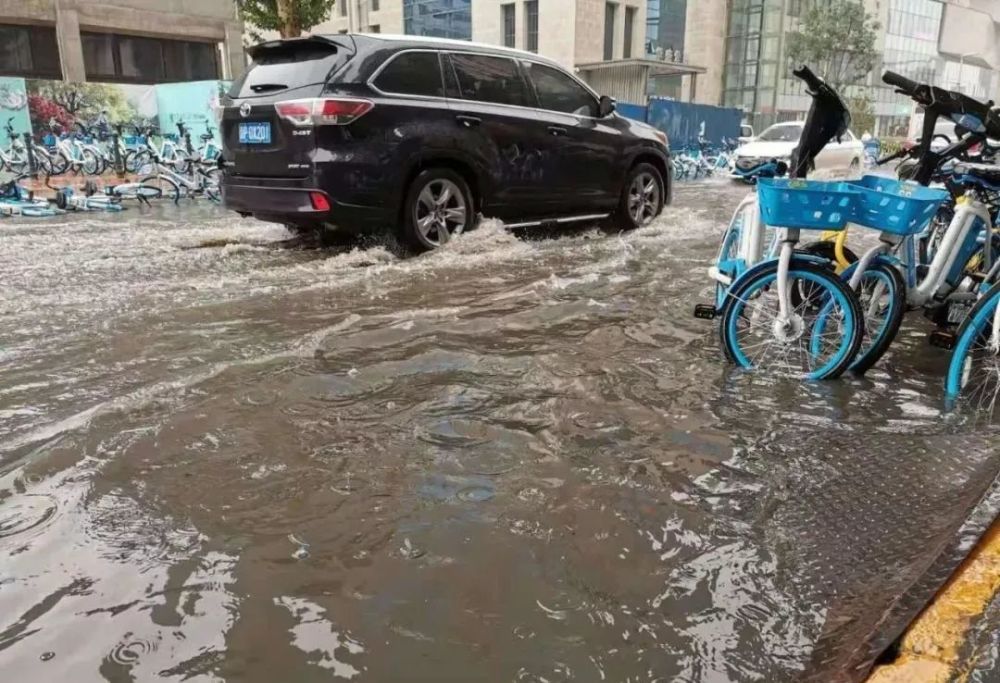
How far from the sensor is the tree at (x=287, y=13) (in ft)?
44.3

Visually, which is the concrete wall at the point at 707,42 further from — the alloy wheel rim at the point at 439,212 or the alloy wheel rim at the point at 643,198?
the alloy wheel rim at the point at 439,212

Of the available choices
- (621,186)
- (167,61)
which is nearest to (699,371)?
(621,186)

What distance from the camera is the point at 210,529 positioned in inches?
93.7

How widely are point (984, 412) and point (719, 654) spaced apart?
7.50 feet

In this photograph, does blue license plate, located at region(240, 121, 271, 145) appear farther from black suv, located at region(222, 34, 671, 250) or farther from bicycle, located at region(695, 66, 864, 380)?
bicycle, located at region(695, 66, 864, 380)

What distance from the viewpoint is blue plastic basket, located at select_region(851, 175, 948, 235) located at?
350cm

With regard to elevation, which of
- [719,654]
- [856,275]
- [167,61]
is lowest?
[719,654]

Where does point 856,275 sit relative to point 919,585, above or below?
above

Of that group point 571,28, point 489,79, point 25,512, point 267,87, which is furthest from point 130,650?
point 571,28

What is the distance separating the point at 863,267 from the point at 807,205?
484 millimetres

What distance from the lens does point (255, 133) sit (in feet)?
20.3

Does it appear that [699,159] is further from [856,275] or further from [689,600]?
[689,600]

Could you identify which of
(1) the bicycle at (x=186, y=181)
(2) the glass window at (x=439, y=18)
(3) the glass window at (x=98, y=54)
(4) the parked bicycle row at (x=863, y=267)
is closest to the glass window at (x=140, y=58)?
(3) the glass window at (x=98, y=54)

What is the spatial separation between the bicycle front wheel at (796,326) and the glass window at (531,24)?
38866 mm
